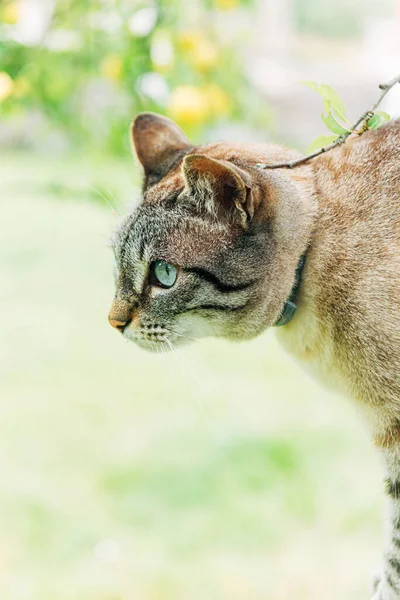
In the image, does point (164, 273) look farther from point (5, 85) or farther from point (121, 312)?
point (5, 85)

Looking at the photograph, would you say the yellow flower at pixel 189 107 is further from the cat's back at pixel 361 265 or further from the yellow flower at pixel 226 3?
the cat's back at pixel 361 265

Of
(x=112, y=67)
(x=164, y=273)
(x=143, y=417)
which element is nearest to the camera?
(x=164, y=273)

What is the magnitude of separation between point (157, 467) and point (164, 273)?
5.75 ft

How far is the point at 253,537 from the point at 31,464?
3.17 feet

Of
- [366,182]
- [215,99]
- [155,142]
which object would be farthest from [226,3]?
[366,182]

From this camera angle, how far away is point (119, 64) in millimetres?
2281

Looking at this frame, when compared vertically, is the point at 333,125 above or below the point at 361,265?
above

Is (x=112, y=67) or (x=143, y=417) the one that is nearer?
(x=112, y=67)

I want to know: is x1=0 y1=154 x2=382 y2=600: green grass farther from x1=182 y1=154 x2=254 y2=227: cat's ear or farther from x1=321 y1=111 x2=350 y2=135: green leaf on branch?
x1=321 y1=111 x2=350 y2=135: green leaf on branch

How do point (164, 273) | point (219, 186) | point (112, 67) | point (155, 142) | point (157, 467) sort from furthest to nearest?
point (157, 467) < point (112, 67) < point (155, 142) < point (164, 273) < point (219, 186)

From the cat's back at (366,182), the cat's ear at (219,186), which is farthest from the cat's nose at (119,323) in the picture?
the cat's back at (366,182)

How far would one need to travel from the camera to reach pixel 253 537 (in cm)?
275

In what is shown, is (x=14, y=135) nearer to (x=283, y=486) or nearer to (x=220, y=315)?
(x=283, y=486)

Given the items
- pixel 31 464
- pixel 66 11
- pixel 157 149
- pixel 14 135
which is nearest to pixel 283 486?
pixel 31 464
